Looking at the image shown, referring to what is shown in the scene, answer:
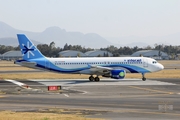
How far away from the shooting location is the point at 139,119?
24.4m

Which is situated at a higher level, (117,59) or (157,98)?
(117,59)

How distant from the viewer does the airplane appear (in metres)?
59.8

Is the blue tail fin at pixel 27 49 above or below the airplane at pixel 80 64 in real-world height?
above

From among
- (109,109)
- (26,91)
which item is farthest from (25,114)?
(26,91)

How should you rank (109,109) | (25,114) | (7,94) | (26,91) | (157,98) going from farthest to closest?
(26,91)
(7,94)
(157,98)
(109,109)
(25,114)

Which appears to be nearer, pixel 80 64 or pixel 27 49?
pixel 27 49

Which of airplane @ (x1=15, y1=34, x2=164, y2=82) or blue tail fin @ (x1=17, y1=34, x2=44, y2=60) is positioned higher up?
blue tail fin @ (x1=17, y1=34, x2=44, y2=60)

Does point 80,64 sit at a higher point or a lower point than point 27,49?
lower

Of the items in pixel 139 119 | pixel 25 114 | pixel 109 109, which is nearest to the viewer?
pixel 139 119

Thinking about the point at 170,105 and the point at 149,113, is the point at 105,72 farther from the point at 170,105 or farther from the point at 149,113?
the point at 149,113

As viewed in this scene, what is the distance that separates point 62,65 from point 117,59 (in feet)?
27.5

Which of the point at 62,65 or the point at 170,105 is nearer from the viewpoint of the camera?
the point at 170,105

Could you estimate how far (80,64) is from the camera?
60.6 metres

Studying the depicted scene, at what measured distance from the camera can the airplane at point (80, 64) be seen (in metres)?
59.8
